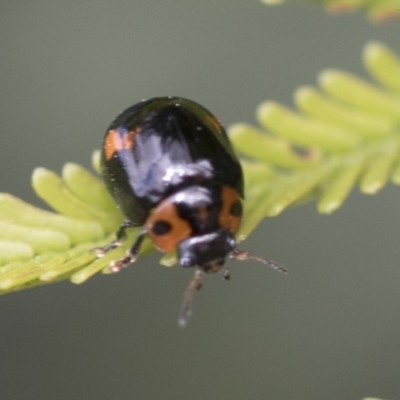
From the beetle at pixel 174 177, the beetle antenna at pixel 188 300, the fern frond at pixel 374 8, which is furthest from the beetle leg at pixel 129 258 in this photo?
the fern frond at pixel 374 8

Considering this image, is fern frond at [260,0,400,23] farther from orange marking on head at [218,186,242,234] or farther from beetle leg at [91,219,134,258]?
beetle leg at [91,219,134,258]

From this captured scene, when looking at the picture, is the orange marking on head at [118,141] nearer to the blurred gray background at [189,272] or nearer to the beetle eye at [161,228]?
the beetle eye at [161,228]

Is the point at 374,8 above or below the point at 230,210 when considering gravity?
above

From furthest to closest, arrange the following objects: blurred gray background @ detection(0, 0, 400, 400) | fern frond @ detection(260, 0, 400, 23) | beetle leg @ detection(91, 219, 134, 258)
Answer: blurred gray background @ detection(0, 0, 400, 400) < fern frond @ detection(260, 0, 400, 23) < beetle leg @ detection(91, 219, 134, 258)

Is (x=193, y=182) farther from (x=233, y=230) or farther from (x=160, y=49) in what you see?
(x=160, y=49)

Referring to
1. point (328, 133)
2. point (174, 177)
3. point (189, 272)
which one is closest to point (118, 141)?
point (174, 177)

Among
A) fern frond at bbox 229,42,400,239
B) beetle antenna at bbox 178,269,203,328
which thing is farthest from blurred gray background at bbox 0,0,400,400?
fern frond at bbox 229,42,400,239

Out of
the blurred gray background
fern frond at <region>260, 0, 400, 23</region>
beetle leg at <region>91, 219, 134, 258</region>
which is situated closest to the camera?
beetle leg at <region>91, 219, 134, 258</region>

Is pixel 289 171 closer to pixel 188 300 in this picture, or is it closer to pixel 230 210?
pixel 230 210
